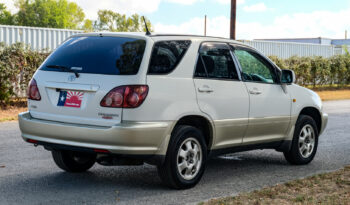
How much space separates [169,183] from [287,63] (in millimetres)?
23929

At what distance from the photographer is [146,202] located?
5727 mm

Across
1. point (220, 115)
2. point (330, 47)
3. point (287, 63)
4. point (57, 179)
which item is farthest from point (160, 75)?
point (330, 47)

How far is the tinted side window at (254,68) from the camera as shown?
725cm

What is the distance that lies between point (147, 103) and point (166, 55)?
0.72m

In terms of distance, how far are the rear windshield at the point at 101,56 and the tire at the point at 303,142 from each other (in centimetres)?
305

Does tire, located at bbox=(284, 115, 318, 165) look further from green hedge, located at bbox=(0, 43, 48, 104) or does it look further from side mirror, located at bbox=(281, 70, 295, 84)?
green hedge, located at bbox=(0, 43, 48, 104)

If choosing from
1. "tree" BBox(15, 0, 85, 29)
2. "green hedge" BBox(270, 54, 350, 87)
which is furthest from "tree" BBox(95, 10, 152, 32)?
"green hedge" BBox(270, 54, 350, 87)

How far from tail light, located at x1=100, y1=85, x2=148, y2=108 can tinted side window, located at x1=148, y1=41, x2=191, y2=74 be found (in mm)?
296

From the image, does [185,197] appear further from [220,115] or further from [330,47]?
[330,47]

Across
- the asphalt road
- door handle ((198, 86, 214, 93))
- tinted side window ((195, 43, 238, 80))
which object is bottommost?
the asphalt road

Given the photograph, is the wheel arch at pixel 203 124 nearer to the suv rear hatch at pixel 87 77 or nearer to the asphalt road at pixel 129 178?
the asphalt road at pixel 129 178

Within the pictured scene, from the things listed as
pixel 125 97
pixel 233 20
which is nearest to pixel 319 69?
pixel 233 20

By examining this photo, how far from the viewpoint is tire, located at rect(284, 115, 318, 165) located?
314 inches

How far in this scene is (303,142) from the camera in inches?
320
